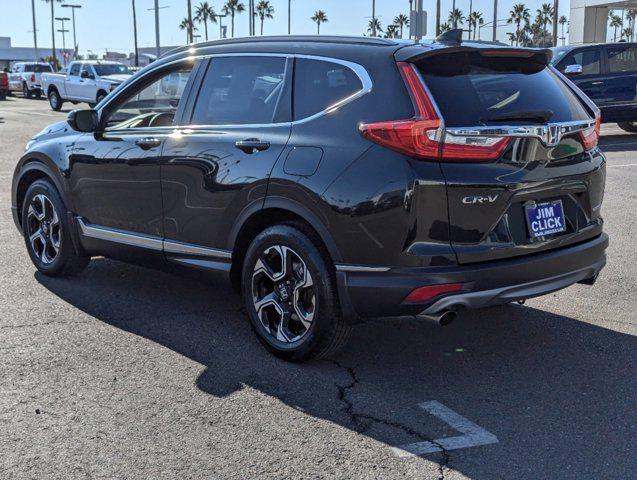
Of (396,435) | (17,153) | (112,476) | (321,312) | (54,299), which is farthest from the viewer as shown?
(17,153)

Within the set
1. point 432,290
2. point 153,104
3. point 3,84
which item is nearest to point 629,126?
point 153,104

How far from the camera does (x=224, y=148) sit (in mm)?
4855

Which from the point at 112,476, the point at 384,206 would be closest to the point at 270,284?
the point at 384,206

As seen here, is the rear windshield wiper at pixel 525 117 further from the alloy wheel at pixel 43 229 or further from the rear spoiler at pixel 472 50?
the alloy wheel at pixel 43 229

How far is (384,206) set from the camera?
4035mm

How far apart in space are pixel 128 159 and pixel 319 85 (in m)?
1.66

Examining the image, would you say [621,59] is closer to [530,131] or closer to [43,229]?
[43,229]

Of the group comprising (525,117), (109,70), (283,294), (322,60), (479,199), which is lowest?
(283,294)

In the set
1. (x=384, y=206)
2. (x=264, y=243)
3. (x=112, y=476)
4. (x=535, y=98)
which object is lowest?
(x=112, y=476)

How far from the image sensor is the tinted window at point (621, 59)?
17062 mm

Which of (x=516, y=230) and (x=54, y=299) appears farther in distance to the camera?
(x=54, y=299)

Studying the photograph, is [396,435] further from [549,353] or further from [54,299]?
[54,299]

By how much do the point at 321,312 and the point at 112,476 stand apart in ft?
4.80

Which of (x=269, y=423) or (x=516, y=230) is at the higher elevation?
(x=516, y=230)
